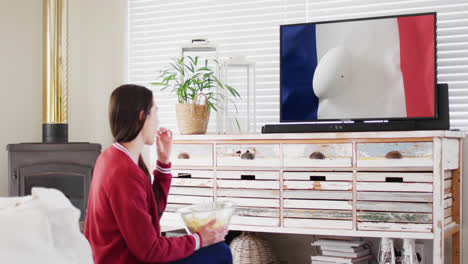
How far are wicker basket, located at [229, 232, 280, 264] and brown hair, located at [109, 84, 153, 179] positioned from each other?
146 cm

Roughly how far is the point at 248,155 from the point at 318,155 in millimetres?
393

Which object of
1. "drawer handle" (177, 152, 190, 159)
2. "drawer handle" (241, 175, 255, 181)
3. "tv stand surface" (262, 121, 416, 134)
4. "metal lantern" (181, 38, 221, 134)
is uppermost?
"metal lantern" (181, 38, 221, 134)

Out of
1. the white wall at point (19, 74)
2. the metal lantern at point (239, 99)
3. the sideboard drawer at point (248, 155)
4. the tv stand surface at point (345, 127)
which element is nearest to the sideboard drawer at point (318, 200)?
the sideboard drawer at point (248, 155)

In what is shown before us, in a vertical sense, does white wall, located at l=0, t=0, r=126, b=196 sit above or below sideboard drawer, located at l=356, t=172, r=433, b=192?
above

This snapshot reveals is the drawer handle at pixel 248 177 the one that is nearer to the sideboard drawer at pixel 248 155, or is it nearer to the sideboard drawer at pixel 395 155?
the sideboard drawer at pixel 248 155

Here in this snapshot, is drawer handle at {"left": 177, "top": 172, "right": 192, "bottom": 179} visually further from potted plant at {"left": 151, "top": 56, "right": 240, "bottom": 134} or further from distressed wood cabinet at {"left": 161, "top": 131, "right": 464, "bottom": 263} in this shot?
potted plant at {"left": 151, "top": 56, "right": 240, "bottom": 134}


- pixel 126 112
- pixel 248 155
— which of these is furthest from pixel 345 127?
pixel 126 112

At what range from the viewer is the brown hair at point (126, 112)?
1541 millimetres

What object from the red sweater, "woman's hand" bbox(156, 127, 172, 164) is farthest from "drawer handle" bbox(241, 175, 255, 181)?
the red sweater

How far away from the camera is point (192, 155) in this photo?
108 inches

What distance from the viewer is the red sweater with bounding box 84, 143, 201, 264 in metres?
1.40

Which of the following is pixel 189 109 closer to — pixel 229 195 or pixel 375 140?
pixel 229 195

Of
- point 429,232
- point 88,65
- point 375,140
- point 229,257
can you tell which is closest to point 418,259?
point 429,232

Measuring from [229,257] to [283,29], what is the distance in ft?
5.64
